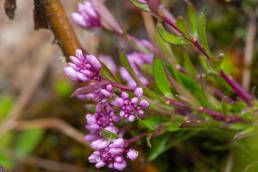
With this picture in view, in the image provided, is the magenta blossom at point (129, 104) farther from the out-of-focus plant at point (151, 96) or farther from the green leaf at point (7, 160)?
the green leaf at point (7, 160)

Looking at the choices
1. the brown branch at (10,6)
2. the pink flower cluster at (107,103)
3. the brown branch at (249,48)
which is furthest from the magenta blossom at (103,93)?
the brown branch at (249,48)

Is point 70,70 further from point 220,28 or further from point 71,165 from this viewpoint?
point 220,28

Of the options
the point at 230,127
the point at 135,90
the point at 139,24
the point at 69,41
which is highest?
the point at 139,24

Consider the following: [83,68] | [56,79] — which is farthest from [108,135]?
[56,79]

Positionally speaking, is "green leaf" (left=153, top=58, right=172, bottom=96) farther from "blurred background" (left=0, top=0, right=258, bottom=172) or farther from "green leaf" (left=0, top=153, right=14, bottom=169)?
"green leaf" (left=0, top=153, right=14, bottom=169)

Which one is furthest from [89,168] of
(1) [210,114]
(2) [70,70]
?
(2) [70,70]
